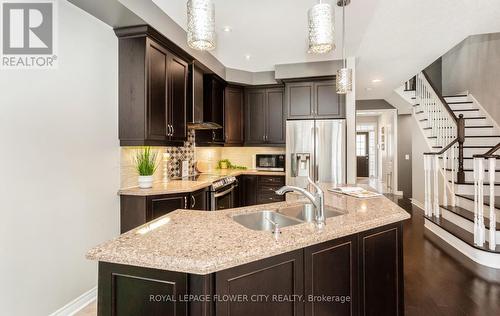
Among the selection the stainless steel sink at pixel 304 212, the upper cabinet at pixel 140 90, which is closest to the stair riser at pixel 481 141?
the stainless steel sink at pixel 304 212

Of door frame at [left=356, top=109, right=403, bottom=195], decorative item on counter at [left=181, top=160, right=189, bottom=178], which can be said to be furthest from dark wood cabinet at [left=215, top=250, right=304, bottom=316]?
door frame at [left=356, top=109, right=403, bottom=195]

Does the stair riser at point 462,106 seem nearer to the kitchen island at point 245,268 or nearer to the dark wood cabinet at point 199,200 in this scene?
the kitchen island at point 245,268

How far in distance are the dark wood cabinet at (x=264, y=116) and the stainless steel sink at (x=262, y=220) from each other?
3.11 m

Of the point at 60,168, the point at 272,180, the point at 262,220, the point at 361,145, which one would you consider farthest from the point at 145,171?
the point at 361,145

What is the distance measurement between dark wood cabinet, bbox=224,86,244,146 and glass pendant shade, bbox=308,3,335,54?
3341 millimetres

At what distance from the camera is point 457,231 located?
3.61 meters

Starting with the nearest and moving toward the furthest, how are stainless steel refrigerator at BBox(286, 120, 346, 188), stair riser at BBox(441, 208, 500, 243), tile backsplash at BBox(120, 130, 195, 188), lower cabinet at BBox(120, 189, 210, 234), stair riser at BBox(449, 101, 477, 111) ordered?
1. lower cabinet at BBox(120, 189, 210, 234)
2. tile backsplash at BBox(120, 130, 195, 188)
3. stair riser at BBox(441, 208, 500, 243)
4. stainless steel refrigerator at BBox(286, 120, 346, 188)
5. stair riser at BBox(449, 101, 477, 111)

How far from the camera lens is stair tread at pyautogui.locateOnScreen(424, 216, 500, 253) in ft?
10.0

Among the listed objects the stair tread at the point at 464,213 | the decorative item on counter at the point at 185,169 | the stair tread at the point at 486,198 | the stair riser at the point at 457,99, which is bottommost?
the stair tread at the point at 464,213

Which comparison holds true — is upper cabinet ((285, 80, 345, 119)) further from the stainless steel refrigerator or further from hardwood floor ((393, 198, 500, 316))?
hardwood floor ((393, 198, 500, 316))

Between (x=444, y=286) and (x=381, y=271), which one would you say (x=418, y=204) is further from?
(x=381, y=271)

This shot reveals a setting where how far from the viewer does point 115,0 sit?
7.13 feet

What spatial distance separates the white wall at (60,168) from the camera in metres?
1.78

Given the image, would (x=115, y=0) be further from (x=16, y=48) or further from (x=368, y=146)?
(x=368, y=146)
